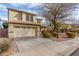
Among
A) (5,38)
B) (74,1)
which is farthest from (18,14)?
(74,1)

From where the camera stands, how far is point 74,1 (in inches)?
113

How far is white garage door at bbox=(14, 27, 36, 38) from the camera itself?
2949mm

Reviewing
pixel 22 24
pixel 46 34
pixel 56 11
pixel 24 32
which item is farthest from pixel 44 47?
pixel 56 11

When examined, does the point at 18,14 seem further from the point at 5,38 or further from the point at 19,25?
the point at 5,38

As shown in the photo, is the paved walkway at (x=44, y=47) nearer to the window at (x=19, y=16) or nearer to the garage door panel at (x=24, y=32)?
the garage door panel at (x=24, y=32)

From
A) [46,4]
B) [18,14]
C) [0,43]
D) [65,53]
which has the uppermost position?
[46,4]

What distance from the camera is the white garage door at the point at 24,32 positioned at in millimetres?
2949

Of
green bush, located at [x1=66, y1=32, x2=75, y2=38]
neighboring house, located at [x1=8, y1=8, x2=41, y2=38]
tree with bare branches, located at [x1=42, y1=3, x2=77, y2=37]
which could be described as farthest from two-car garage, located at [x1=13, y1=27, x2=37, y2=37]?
green bush, located at [x1=66, y1=32, x2=75, y2=38]

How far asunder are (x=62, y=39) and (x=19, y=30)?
816mm

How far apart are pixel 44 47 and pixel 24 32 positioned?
465 millimetres

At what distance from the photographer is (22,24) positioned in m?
2.92

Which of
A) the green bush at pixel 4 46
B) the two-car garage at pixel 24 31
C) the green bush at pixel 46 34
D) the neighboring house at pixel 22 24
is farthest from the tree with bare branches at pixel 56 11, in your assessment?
the green bush at pixel 4 46

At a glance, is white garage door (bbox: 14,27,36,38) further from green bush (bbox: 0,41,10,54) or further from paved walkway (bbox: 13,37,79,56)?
green bush (bbox: 0,41,10,54)

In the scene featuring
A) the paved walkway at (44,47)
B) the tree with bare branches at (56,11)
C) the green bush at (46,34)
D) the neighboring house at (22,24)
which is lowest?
the paved walkway at (44,47)
